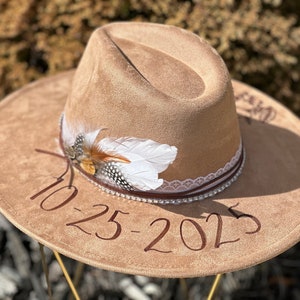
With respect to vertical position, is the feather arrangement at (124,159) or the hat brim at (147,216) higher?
the feather arrangement at (124,159)

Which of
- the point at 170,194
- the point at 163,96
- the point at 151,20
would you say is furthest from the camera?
the point at 151,20

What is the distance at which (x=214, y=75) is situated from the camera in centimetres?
171

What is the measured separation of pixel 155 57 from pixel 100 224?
0.54 metres

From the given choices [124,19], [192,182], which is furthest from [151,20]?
[192,182]

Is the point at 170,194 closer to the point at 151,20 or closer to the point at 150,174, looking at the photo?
the point at 150,174

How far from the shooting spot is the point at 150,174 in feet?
5.26

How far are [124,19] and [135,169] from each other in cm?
144

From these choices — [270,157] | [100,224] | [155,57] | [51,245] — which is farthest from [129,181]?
[270,157]

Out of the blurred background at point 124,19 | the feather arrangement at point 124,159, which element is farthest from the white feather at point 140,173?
the blurred background at point 124,19

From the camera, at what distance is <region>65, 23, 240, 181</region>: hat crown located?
1595 millimetres

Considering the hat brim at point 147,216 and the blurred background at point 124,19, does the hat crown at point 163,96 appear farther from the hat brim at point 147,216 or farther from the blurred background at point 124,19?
the blurred background at point 124,19

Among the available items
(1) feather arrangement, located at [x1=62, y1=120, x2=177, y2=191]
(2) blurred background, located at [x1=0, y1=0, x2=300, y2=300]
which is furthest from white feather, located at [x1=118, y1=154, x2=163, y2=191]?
(2) blurred background, located at [x1=0, y1=0, x2=300, y2=300]

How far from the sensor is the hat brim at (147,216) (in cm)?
155

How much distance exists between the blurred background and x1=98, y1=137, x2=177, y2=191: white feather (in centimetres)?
123
